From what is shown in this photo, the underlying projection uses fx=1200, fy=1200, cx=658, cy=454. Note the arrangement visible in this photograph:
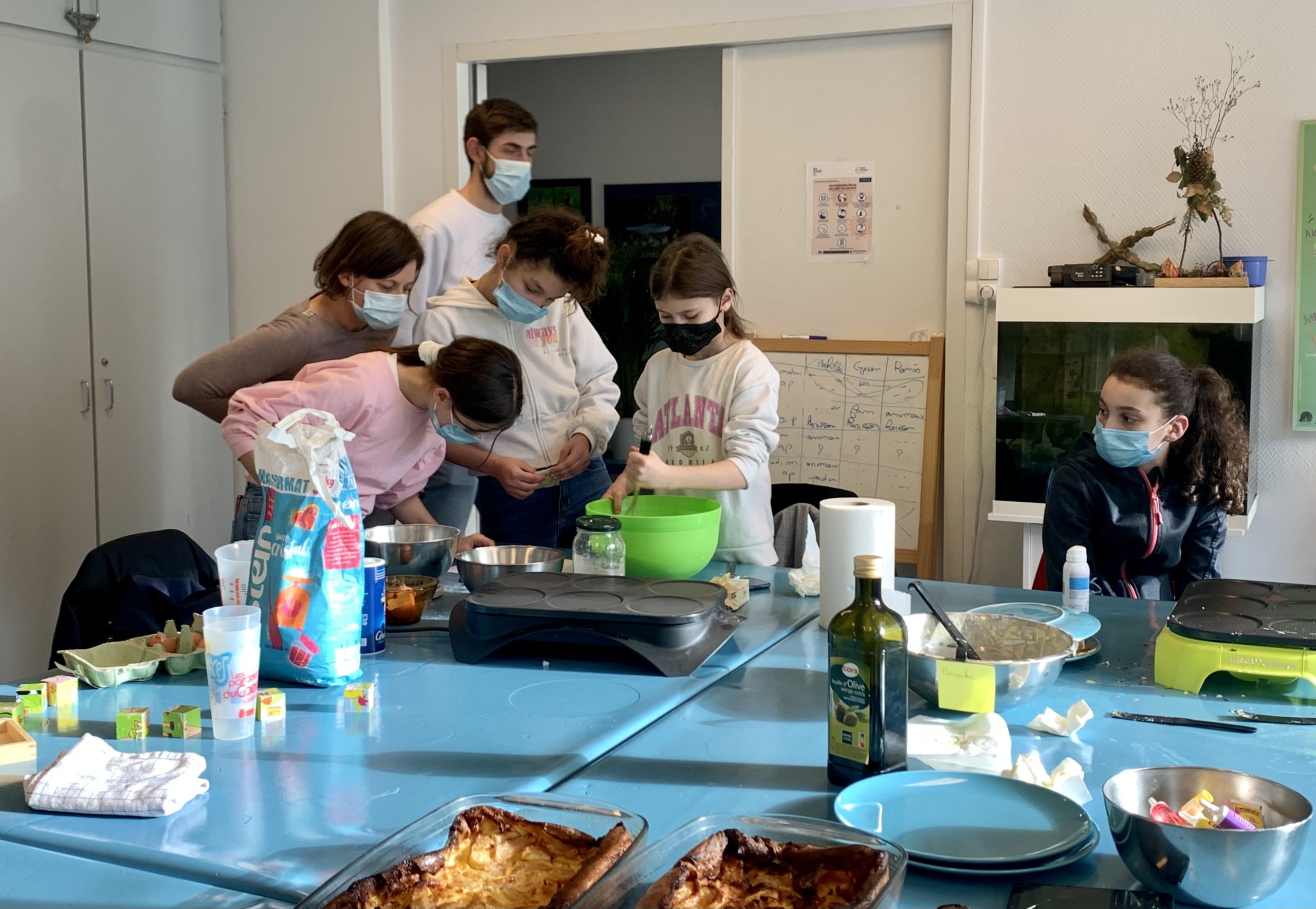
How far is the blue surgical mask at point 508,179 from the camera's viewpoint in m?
3.24

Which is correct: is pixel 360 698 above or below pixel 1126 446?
below

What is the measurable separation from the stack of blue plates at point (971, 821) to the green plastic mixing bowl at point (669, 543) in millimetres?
850

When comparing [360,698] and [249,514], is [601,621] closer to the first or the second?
[360,698]

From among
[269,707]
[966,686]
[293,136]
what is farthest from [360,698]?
[293,136]

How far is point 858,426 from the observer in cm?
396

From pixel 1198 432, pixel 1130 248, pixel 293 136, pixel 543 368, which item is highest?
pixel 293 136

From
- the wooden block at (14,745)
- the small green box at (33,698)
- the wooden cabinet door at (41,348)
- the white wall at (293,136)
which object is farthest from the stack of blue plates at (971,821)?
the white wall at (293,136)

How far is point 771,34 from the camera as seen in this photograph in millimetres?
3938

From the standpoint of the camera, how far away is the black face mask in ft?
8.49

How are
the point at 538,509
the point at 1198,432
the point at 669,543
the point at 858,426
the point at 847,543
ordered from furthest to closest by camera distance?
the point at 858,426
the point at 538,509
the point at 1198,432
the point at 669,543
the point at 847,543

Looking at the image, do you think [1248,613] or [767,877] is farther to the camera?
[1248,613]

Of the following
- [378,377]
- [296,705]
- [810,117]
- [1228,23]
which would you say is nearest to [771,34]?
[810,117]

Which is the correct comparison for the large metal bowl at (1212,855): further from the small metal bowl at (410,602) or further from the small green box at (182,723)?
the small metal bowl at (410,602)

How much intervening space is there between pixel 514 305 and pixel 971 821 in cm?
176
